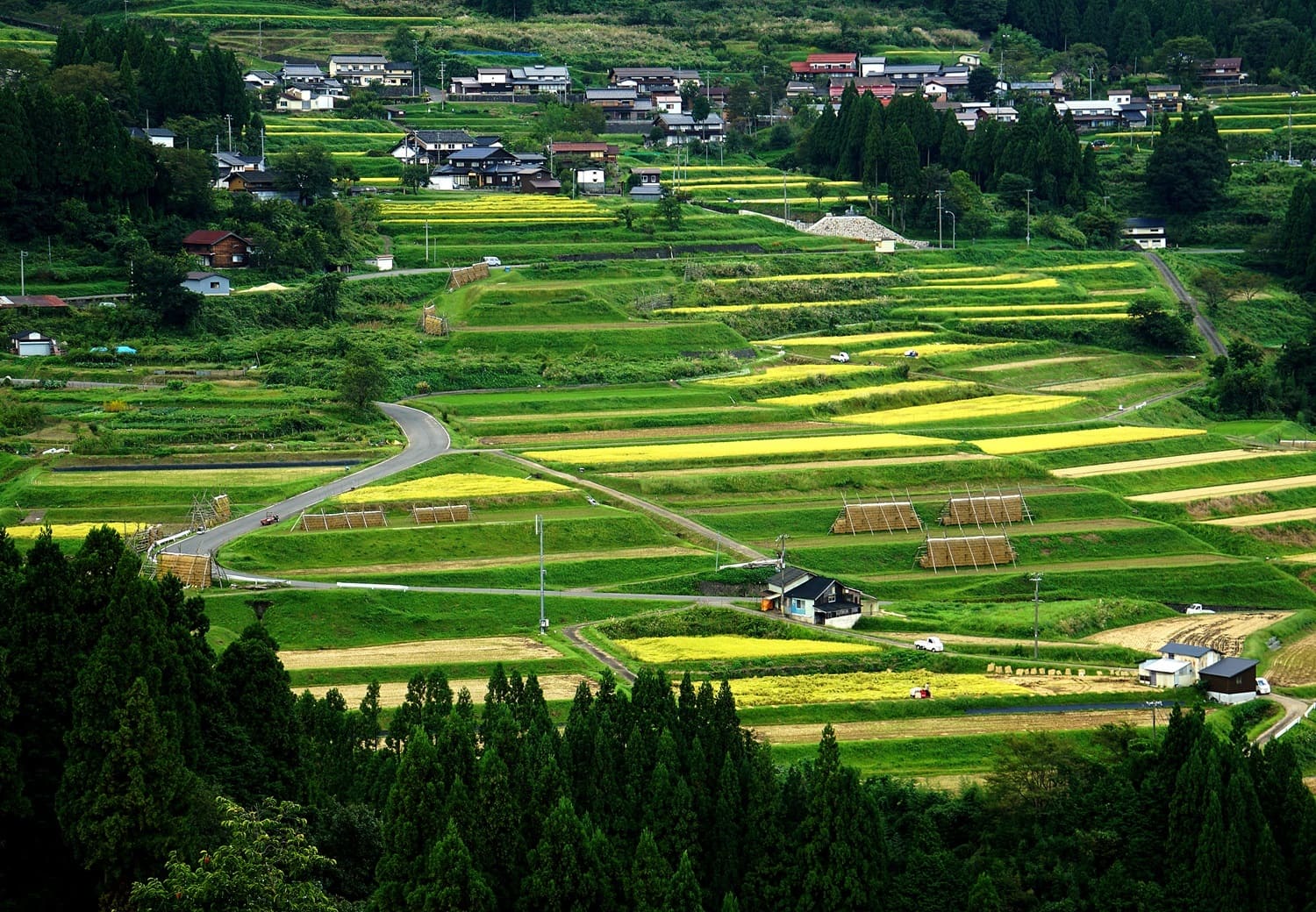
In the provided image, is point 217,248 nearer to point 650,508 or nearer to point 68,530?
point 68,530

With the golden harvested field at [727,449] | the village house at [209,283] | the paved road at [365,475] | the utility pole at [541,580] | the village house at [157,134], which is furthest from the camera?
the village house at [157,134]

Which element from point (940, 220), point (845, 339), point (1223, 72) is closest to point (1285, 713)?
point (845, 339)

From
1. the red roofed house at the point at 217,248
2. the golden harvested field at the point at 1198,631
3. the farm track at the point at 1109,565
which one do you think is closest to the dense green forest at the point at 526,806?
the golden harvested field at the point at 1198,631

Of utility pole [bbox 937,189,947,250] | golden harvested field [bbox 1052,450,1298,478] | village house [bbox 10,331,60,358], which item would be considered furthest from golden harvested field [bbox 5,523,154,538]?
utility pole [bbox 937,189,947,250]

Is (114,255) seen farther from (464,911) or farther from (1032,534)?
(464,911)

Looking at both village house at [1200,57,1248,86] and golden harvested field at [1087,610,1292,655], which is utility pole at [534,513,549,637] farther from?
village house at [1200,57,1248,86]

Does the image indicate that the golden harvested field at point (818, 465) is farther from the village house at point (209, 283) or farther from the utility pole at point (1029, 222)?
the utility pole at point (1029, 222)
